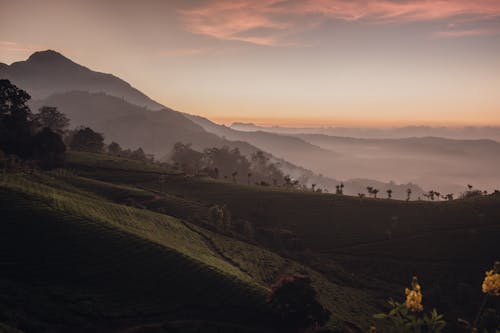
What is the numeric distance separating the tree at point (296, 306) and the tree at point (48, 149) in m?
84.8

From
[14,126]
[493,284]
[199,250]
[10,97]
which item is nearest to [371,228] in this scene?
[199,250]

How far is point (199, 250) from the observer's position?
67.9m

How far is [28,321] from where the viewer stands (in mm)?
35250

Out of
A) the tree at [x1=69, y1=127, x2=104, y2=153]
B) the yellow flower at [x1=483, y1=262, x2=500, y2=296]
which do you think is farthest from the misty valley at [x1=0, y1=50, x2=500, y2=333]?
the tree at [x1=69, y1=127, x2=104, y2=153]

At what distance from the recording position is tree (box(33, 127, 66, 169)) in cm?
10656

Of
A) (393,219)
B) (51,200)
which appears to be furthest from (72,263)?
(393,219)

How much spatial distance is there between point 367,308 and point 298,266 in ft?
55.6

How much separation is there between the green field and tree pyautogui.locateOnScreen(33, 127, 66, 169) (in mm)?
4385

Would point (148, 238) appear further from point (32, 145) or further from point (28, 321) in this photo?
point (32, 145)

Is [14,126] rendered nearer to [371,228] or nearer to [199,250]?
Answer: [199,250]

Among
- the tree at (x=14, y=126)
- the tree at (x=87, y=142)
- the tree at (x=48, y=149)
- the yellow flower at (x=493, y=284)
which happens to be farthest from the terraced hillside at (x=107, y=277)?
the tree at (x=87, y=142)

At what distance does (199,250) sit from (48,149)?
2733 inches

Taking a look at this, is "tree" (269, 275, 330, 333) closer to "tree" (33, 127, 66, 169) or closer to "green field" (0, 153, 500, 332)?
"green field" (0, 153, 500, 332)

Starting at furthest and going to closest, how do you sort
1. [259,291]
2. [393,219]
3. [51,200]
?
[393,219] → [51,200] → [259,291]
